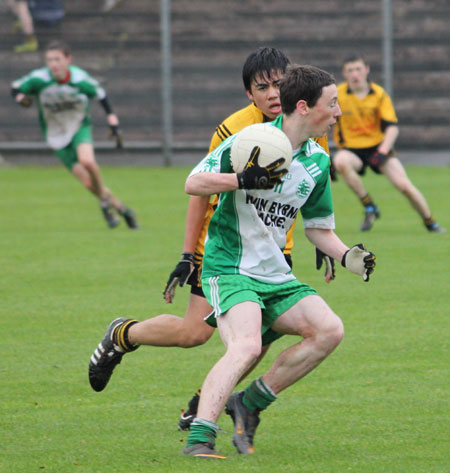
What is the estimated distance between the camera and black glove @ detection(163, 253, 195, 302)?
15.7 feet

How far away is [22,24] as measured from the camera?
20641 millimetres

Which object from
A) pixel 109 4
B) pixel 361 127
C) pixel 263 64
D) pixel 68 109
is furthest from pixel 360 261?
pixel 109 4

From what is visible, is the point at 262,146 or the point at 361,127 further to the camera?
the point at 361,127

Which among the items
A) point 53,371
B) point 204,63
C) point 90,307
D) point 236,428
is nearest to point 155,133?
point 204,63

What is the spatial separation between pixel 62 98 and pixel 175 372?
A: 25.5 ft

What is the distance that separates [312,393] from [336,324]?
3.56 feet

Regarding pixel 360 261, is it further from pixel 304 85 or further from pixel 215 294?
pixel 304 85

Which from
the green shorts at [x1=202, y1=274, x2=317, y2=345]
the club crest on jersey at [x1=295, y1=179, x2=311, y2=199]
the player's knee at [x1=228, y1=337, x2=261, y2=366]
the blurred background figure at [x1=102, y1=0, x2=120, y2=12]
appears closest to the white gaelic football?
the club crest on jersey at [x1=295, y1=179, x2=311, y2=199]

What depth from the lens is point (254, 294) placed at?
452cm

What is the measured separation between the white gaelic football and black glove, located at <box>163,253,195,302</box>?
562 mm

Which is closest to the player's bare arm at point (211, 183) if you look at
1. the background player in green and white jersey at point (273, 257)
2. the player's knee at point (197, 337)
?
the background player in green and white jersey at point (273, 257)

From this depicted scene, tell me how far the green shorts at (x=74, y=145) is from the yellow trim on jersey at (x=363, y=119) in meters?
3.01

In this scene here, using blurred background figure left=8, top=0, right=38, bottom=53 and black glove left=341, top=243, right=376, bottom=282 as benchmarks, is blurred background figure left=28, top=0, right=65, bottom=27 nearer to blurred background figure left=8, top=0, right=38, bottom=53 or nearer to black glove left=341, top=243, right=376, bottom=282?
blurred background figure left=8, top=0, right=38, bottom=53

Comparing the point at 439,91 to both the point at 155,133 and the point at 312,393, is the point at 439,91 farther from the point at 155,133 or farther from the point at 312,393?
the point at 312,393
